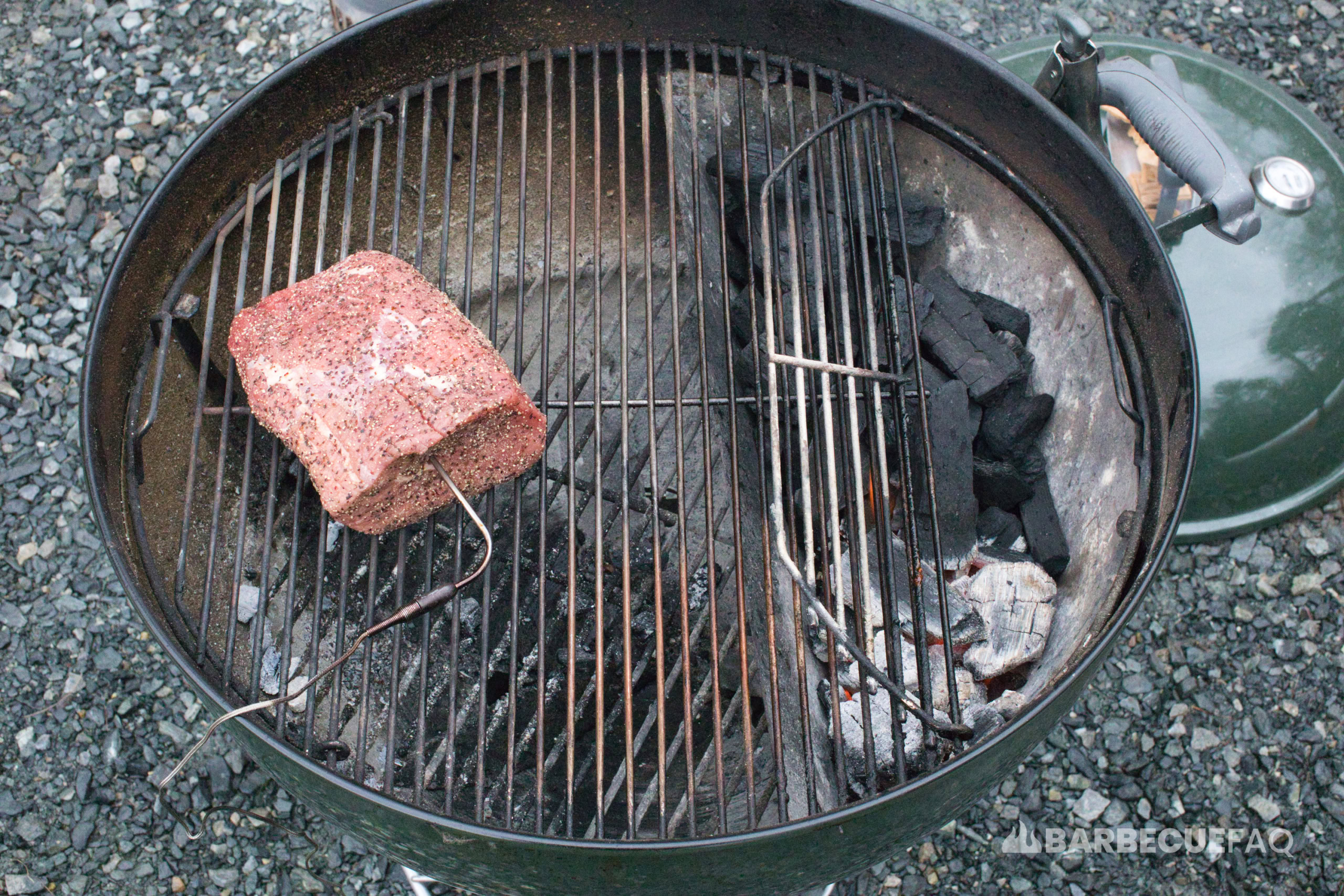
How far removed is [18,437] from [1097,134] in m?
3.12

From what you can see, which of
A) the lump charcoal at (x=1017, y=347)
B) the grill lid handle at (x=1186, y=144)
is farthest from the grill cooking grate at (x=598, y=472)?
the grill lid handle at (x=1186, y=144)

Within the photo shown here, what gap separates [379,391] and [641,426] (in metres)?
1.10

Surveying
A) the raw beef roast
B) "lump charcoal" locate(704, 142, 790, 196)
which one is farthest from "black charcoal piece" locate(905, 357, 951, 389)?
the raw beef roast

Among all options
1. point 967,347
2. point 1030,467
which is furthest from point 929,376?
point 1030,467

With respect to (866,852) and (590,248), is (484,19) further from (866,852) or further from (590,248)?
(866,852)

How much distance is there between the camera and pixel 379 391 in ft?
6.01

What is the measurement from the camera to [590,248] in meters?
2.90

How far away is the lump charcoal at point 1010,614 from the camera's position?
219 cm

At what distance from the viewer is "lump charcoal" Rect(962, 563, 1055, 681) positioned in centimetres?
219

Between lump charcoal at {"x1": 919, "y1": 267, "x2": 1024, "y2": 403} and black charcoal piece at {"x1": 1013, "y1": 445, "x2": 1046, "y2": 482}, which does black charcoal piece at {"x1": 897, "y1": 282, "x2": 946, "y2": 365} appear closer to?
lump charcoal at {"x1": 919, "y1": 267, "x2": 1024, "y2": 403}

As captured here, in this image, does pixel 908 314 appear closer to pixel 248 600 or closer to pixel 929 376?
pixel 929 376

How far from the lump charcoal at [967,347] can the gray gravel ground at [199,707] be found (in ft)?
3.43

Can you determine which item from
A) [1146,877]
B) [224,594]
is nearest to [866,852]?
[1146,877]

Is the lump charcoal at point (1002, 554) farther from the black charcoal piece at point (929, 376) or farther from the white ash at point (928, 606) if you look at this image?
the black charcoal piece at point (929, 376)
